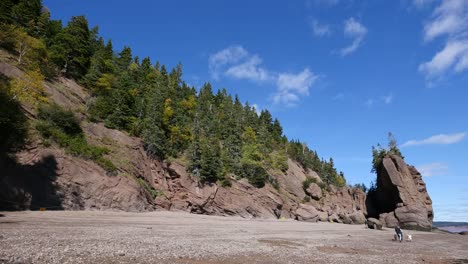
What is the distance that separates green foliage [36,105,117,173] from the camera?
34375 millimetres

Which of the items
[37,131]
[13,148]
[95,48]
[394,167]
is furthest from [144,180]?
[394,167]

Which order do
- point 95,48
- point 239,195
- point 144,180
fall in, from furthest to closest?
point 95,48 < point 239,195 < point 144,180

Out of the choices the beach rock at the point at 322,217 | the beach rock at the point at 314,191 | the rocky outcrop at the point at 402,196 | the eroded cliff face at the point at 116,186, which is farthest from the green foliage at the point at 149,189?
the beach rock at the point at 314,191

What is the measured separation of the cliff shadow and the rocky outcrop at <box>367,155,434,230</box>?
203 ft

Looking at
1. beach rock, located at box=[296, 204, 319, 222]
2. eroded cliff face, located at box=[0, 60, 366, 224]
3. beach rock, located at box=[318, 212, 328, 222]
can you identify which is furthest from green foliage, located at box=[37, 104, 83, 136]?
beach rock, located at box=[318, 212, 328, 222]

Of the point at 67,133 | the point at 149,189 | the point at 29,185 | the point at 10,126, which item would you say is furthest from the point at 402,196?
the point at 10,126

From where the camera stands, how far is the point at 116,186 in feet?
123

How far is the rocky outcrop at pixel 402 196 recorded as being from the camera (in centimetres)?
6116

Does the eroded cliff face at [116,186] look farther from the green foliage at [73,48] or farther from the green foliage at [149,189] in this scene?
the green foliage at [73,48]

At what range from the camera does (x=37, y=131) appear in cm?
3262

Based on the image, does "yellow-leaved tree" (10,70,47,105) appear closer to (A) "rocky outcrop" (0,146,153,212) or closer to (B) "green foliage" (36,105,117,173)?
(B) "green foliage" (36,105,117,173)

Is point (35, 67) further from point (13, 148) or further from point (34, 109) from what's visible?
point (13, 148)

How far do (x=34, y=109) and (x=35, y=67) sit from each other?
11481 mm

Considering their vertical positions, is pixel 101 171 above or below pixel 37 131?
below
